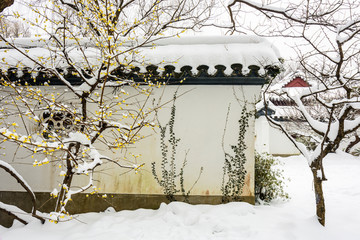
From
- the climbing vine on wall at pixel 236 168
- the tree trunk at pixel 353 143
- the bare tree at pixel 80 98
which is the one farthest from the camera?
the tree trunk at pixel 353 143

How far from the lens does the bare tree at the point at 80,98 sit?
10.7 feet

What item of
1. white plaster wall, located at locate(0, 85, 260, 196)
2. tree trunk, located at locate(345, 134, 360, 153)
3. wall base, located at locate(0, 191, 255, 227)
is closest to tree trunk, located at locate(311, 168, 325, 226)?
white plaster wall, located at locate(0, 85, 260, 196)

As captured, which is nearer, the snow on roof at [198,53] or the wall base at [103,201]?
the snow on roof at [198,53]

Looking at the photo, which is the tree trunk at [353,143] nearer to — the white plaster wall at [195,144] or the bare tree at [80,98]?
the white plaster wall at [195,144]

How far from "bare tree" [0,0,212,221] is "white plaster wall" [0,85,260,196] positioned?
0.23 meters

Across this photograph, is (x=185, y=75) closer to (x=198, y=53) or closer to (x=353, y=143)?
(x=198, y=53)

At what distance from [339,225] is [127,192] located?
145 inches

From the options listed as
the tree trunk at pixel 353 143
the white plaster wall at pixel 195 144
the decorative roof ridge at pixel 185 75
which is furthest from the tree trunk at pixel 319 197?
the tree trunk at pixel 353 143

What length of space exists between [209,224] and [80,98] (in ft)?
9.23

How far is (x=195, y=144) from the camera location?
190 inches

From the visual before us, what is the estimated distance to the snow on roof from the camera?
14.8 ft

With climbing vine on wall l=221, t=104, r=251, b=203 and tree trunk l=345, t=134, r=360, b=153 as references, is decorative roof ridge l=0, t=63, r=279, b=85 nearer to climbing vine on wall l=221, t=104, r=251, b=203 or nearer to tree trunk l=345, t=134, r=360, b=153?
climbing vine on wall l=221, t=104, r=251, b=203

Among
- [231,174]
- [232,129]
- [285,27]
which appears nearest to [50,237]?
[231,174]

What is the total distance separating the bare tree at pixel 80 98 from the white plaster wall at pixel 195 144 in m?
0.23
